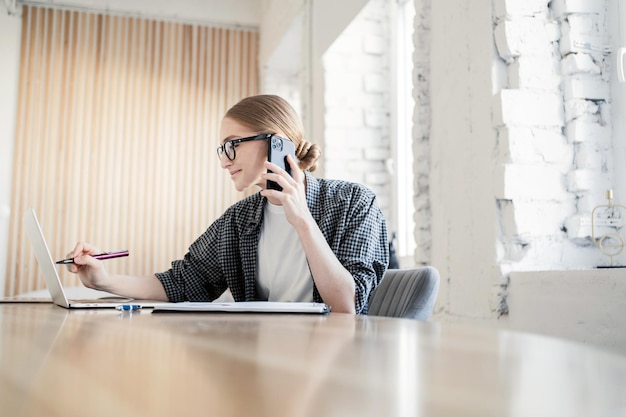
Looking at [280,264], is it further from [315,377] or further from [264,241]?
[315,377]

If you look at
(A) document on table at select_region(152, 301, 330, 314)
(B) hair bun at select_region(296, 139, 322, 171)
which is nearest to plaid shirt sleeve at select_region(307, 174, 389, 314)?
(B) hair bun at select_region(296, 139, 322, 171)

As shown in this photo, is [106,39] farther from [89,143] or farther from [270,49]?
[270,49]

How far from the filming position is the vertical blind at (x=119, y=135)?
5.46 metres

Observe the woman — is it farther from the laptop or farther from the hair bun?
the laptop

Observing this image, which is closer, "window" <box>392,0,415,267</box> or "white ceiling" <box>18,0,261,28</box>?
"window" <box>392,0,415,267</box>

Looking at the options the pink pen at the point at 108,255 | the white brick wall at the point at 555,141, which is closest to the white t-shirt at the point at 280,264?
the pink pen at the point at 108,255

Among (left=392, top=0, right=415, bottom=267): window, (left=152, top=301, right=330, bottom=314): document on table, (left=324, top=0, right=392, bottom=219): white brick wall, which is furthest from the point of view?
(left=324, top=0, right=392, bottom=219): white brick wall

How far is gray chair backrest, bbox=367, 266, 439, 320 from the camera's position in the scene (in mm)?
1275

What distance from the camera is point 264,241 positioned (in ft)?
5.68

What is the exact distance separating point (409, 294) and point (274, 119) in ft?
2.19

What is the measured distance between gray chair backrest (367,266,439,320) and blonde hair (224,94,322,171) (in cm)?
46

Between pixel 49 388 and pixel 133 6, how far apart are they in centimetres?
604

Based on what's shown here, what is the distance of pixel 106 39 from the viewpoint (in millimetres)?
5707

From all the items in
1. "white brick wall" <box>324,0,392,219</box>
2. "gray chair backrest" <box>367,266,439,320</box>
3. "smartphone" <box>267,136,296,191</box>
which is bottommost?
"gray chair backrest" <box>367,266,439,320</box>
